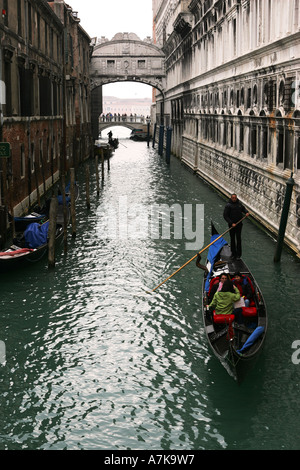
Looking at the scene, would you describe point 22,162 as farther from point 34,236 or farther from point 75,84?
point 75,84

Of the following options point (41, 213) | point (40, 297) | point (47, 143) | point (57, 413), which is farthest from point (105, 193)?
point (57, 413)

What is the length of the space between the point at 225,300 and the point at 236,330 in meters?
0.66

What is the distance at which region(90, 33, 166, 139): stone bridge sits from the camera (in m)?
47.1

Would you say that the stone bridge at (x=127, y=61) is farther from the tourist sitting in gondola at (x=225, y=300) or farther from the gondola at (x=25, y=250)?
the tourist sitting in gondola at (x=225, y=300)

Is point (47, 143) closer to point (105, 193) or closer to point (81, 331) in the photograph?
point (105, 193)

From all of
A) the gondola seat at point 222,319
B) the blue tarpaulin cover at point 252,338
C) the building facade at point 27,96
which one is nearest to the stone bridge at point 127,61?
the building facade at point 27,96

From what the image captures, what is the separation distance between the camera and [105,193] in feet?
79.7

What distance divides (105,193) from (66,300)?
1356cm

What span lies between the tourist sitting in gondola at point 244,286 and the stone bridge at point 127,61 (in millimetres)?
39674

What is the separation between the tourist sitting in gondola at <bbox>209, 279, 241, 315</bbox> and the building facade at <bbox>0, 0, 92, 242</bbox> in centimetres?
682

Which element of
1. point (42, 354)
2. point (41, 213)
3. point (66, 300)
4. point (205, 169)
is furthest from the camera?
point (205, 169)

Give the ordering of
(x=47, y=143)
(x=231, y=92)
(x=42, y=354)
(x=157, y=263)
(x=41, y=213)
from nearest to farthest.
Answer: (x=42, y=354)
(x=157, y=263)
(x=41, y=213)
(x=231, y=92)
(x=47, y=143)

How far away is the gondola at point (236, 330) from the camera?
738 cm

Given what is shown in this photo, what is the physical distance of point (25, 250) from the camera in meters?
12.7
